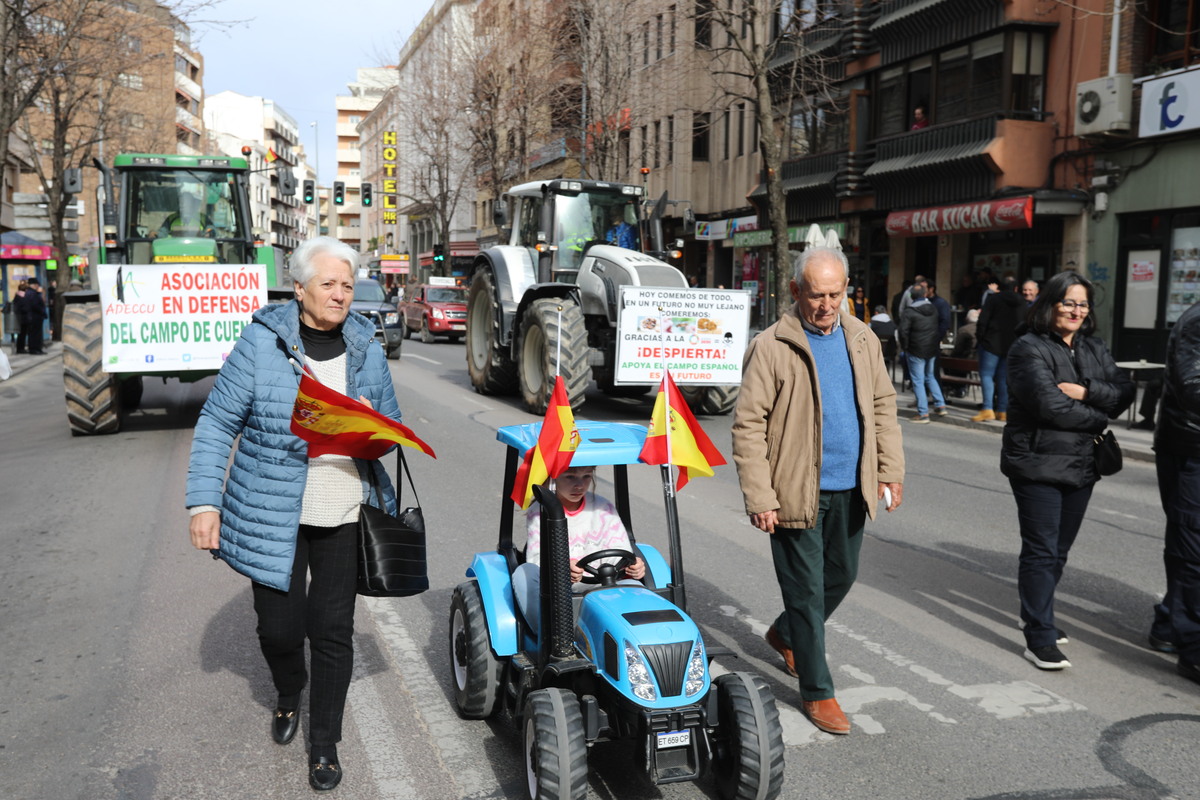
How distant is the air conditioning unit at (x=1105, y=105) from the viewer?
59.9 ft

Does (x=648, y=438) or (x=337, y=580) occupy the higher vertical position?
(x=648, y=438)

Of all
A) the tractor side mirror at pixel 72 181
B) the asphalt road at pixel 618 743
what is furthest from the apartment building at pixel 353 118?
the asphalt road at pixel 618 743

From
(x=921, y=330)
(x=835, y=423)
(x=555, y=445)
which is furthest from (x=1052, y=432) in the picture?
(x=921, y=330)

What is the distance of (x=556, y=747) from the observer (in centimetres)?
320

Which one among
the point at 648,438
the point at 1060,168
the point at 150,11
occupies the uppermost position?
the point at 150,11

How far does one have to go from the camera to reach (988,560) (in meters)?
Answer: 6.93

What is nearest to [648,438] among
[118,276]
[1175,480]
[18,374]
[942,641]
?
[942,641]

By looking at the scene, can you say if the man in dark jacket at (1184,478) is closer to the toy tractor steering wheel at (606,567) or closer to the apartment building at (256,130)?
the toy tractor steering wheel at (606,567)

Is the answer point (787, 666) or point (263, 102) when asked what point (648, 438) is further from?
point (263, 102)

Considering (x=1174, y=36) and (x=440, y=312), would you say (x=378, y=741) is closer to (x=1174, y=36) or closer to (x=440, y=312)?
(x=1174, y=36)

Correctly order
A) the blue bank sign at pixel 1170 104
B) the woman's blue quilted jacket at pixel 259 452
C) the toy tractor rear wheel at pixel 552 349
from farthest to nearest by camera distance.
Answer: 1. the blue bank sign at pixel 1170 104
2. the toy tractor rear wheel at pixel 552 349
3. the woman's blue quilted jacket at pixel 259 452

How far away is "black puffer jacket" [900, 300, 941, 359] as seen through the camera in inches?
571

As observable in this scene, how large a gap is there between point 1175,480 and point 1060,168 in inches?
691

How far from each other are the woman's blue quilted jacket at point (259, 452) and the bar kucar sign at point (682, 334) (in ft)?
28.2
